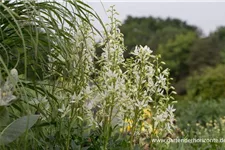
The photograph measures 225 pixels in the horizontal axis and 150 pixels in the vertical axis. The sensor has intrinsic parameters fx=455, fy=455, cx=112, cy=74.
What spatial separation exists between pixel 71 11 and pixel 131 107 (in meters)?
0.35

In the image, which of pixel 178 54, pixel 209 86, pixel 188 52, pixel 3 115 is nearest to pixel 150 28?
pixel 188 52

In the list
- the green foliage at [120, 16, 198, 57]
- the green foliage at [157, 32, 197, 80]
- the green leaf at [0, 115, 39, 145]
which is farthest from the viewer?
the green foliage at [120, 16, 198, 57]

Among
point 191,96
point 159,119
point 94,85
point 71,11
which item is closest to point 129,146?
point 159,119

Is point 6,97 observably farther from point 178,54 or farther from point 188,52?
point 188,52

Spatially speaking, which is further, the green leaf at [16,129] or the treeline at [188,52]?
the treeline at [188,52]

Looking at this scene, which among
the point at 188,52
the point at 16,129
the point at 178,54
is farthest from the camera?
the point at 188,52

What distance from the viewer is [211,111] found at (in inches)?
200

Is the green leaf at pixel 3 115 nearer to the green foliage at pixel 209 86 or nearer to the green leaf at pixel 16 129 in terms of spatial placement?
the green leaf at pixel 16 129

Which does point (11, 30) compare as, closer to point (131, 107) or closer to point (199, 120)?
point (131, 107)

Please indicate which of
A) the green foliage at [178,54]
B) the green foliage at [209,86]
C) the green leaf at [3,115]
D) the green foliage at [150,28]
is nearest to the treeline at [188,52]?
the green foliage at [178,54]

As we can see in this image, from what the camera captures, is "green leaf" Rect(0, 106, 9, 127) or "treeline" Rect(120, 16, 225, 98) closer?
"green leaf" Rect(0, 106, 9, 127)

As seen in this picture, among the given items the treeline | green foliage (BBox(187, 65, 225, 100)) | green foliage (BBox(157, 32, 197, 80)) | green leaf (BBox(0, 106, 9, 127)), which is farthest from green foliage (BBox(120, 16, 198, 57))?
green leaf (BBox(0, 106, 9, 127))

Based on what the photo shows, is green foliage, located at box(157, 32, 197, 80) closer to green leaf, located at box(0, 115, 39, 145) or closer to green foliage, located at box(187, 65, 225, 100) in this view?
green foliage, located at box(187, 65, 225, 100)

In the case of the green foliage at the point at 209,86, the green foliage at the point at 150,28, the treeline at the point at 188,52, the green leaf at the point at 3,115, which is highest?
the green foliage at the point at 150,28
